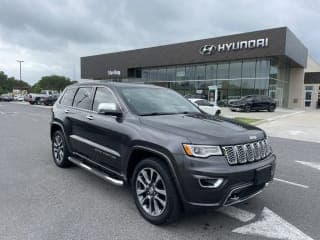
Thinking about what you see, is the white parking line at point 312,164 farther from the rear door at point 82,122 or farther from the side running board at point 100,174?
the rear door at point 82,122

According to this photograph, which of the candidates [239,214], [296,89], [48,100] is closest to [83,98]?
[239,214]

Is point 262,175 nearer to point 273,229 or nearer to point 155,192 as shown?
point 273,229

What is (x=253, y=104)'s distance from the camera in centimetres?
2461

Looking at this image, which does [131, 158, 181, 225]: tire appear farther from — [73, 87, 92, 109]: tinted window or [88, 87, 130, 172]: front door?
[73, 87, 92, 109]: tinted window

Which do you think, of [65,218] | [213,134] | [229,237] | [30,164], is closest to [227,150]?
[213,134]

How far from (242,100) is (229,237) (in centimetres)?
2304

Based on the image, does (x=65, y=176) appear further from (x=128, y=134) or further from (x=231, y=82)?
(x=231, y=82)

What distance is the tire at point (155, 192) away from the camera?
122 inches

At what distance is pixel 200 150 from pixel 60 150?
3.72m

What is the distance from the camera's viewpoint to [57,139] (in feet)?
19.0

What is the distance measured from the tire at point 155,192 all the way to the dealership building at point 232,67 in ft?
86.1

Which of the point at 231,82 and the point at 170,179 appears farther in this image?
the point at 231,82

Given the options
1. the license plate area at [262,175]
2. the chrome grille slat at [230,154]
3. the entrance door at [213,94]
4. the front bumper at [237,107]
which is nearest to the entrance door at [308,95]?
the entrance door at [213,94]

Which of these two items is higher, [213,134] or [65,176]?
[213,134]
